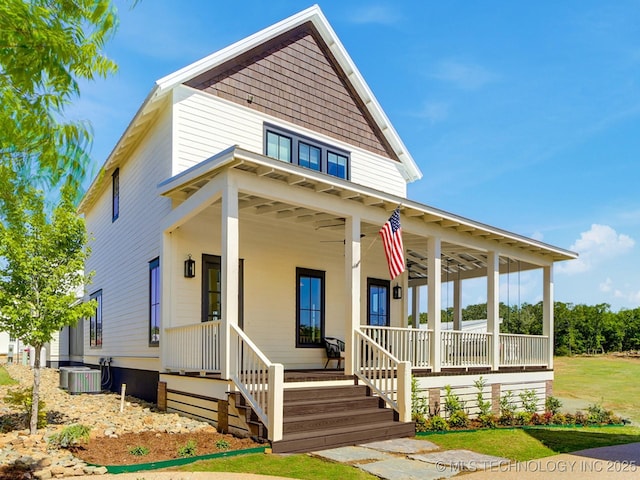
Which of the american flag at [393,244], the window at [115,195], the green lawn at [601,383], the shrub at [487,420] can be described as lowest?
the green lawn at [601,383]

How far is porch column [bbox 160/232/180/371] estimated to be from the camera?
439 inches

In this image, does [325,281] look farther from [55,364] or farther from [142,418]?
[55,364]

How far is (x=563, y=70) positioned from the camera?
1495cm

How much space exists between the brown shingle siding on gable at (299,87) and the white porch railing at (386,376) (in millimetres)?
6237

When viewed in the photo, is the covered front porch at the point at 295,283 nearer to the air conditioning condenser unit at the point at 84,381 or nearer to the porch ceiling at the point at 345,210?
the porch ceiling at the point at 345,210

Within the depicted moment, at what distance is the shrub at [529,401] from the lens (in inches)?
517

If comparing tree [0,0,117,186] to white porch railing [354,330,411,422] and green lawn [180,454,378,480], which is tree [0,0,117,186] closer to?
green lawn [180,454,378,480]

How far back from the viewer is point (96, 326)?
18.0 meters

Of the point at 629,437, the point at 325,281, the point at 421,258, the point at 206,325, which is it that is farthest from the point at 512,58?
the point at 206,325

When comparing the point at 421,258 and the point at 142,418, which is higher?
the point at 421,258

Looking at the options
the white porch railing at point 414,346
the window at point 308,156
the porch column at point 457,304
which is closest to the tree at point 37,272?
the white porch railing at point 414,346

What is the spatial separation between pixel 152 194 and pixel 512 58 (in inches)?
363

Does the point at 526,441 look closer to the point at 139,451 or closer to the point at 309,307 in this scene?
the point at 139,451

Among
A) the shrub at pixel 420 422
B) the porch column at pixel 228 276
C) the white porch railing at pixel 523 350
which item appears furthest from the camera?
the white porch railing at pixel 523 350
